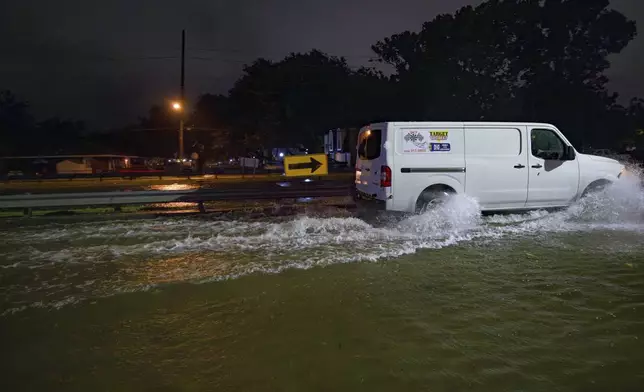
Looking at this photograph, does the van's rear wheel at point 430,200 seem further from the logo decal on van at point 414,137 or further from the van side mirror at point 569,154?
the van side mirror at point 569,154

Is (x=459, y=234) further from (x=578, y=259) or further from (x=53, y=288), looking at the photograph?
(x=53, y=288)

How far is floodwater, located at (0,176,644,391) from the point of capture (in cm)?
337

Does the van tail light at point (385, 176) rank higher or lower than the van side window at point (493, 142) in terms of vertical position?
lower

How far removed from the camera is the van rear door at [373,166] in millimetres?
8414

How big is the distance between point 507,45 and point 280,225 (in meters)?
38.4

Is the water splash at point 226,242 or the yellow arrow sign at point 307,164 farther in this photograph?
the yellow arrow sign at point 307,164

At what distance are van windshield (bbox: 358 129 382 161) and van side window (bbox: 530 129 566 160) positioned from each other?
3.08 m

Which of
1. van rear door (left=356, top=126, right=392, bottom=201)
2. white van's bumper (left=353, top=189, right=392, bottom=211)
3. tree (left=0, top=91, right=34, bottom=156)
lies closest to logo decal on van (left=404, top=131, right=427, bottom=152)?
→ van rear door (left=356, top=126, right=392, bottom=201)

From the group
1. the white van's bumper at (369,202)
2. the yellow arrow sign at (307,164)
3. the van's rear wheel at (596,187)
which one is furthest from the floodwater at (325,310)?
the yellow arrow sign at (307,164)

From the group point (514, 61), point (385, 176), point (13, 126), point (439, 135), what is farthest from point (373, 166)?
point (13, 126)

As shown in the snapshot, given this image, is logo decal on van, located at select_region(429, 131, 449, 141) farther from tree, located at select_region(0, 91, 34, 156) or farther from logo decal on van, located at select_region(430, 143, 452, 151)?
tree, located at select_region(0, 91, 34, 156)

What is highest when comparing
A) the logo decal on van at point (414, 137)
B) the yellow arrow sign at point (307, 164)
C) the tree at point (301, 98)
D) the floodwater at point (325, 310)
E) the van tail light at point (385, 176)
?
the tree at point (301, 98)

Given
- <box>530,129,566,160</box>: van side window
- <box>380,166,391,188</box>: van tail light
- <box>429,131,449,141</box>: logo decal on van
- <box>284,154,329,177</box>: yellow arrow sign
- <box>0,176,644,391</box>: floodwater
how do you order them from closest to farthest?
Result: <box>0,176,644,391</box>: floodwater → <box>380,166,391,188</box>: van tail light → <box>429,131,449,141</box>: logo decal on van → <box>530,129,566,160</box>: van side window → <box>284,154,329,177</box>: yellow arrow sign

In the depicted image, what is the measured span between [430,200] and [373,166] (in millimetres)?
1241
